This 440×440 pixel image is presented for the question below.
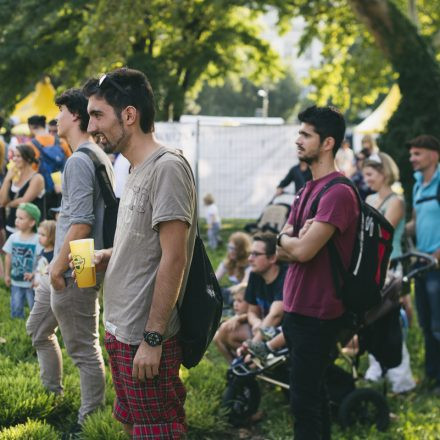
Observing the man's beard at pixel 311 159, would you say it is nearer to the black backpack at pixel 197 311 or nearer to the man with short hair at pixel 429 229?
the black backpack at pixel 197 311

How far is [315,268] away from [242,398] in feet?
5.50

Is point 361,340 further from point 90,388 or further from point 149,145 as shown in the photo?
point 149,145

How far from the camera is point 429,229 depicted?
20.3 ft

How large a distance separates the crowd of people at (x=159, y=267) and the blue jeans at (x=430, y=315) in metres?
0.01

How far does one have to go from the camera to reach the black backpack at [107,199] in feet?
A: 13.7

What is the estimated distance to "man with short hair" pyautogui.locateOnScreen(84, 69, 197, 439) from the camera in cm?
296

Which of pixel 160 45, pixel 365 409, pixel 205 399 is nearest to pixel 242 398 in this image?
pixel 205 399

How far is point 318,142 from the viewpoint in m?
4.19

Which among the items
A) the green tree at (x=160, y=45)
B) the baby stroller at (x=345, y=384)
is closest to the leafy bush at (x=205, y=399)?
the baby stroller at (x=345, y=384)

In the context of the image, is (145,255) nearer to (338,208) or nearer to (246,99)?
Answer: (338,208)

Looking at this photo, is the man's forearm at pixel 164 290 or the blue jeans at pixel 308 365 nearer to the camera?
the man's forearm at pixel 164 290

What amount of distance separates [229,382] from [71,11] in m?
15.0

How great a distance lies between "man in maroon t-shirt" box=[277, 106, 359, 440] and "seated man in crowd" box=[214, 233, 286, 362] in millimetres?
1332

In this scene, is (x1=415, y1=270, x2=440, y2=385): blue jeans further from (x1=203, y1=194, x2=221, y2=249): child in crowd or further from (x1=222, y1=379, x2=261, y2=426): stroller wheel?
(x1=203, y1=194, x2=221, y2=249): child in crowd
